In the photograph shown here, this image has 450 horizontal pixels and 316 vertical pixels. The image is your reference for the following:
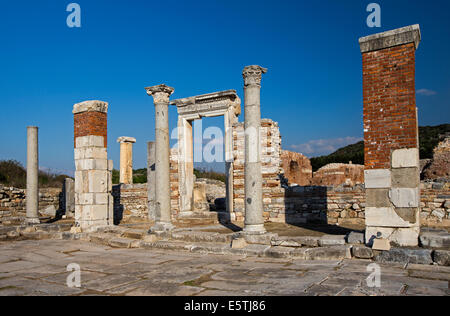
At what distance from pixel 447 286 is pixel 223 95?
10.5 meters

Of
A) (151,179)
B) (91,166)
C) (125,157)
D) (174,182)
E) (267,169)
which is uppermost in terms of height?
(125,157)

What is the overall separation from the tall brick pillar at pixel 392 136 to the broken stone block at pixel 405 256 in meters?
0.43

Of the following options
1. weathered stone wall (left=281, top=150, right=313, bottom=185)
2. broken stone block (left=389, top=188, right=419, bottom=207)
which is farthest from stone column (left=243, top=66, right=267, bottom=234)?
weathered stone wall (left=281, top=150, right=313, bottom=185)

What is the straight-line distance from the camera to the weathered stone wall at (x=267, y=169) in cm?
1336

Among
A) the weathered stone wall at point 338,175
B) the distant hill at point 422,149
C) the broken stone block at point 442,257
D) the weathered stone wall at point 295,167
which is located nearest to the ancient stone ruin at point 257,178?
the broken stone block at point 442,257

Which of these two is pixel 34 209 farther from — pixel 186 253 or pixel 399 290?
pixel 399 290

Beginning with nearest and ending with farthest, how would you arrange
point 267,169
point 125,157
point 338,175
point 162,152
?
point 162,152
point 267,169
point 125,157
point 338,175

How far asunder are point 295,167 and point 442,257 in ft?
57.0

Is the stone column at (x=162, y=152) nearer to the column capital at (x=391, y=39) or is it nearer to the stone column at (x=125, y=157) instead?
the column capital at (x=391, y=39)

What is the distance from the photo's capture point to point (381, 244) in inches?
267

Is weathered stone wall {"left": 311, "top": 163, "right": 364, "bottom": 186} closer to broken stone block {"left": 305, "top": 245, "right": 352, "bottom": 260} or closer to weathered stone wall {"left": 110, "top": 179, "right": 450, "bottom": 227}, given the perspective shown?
weathered stone wall {"left": 110, "top": 179, "right": 450, "bottom": 227}

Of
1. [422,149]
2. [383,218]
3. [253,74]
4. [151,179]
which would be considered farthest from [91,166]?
[422,149]

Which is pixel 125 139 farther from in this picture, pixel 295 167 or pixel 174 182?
pixel 295 167
